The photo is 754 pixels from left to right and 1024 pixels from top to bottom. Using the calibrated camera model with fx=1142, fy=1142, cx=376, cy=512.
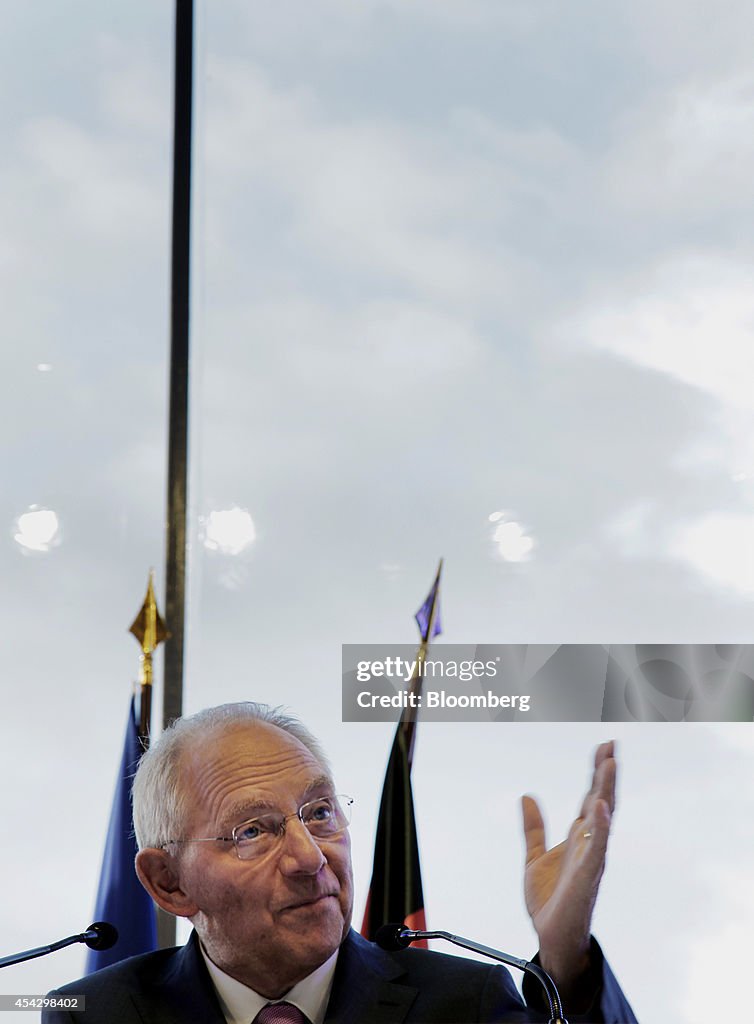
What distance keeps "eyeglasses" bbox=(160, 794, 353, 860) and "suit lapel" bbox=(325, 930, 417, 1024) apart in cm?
16

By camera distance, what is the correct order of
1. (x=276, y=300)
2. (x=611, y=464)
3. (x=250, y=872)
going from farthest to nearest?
(x=276, y=300) < (x=611, y=464) < (x=250, y=872)

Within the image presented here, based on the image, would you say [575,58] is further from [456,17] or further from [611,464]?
[611,464]

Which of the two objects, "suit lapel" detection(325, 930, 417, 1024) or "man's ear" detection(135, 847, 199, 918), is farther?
"man's ear" detection(135, 847, 199, 918)

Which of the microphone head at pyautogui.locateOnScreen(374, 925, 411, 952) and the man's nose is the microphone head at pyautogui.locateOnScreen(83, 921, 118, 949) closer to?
the man's nose

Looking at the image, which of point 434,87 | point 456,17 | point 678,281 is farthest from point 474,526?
point 456,17

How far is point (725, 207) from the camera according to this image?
366 cm

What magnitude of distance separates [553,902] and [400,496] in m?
1.94

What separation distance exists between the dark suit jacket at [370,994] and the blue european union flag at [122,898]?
132 centimetres

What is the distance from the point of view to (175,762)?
5.99ft

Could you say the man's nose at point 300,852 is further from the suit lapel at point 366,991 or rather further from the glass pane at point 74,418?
the glass pane at point 74,418

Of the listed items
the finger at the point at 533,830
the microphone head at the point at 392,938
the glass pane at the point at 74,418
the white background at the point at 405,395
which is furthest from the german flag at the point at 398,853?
the microphone head at the point at 392,938

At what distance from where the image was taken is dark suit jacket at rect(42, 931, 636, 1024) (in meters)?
1.60

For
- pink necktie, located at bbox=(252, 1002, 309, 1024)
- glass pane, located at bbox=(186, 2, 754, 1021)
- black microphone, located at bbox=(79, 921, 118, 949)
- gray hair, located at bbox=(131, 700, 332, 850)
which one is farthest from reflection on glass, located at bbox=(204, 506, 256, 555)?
pink necktie, located at bbox=(252, 1002, 309, 1024)

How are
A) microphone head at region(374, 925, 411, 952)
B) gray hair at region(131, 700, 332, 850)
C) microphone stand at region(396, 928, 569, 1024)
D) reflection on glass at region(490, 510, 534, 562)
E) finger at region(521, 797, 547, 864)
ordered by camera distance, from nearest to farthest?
microphone stand at region(396, 928, 569, 1024) → microphone head at region(374, 925, 411, 952) → gray hair at region(131, 700, 332, 850) → finger at region(521, 797, 547, 864) → reflection on glass at region(490, 510, 534, 562)
